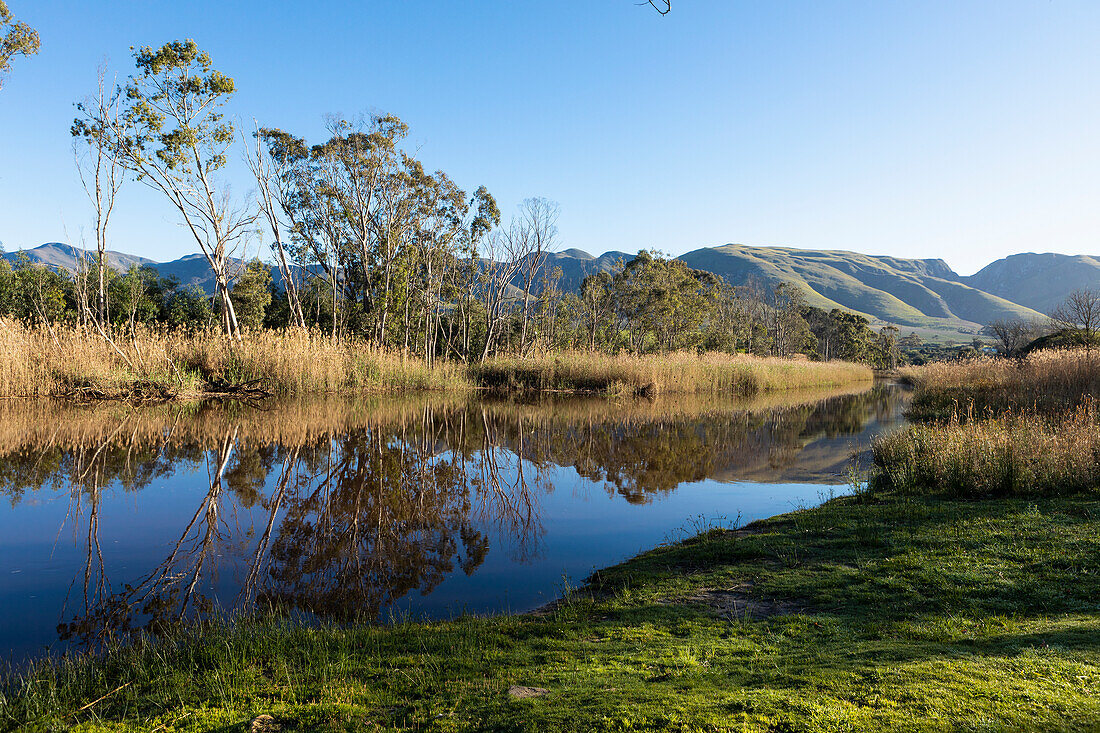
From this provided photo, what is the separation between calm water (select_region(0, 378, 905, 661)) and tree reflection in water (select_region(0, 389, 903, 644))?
0.10 ft

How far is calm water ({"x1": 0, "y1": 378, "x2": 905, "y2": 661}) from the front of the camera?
4328 millimetres

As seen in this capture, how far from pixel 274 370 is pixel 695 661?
56.9 feet

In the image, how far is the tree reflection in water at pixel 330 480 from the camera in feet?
14.5

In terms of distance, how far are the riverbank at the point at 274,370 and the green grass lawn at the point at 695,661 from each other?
14941mm

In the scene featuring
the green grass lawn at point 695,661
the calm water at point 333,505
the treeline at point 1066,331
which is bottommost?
the calm water at point 333,505

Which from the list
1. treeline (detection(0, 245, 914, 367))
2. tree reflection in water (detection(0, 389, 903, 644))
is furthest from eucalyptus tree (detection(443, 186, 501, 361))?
tree reflection in water (detection(0, 389, 903, 644))

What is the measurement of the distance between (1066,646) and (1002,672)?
0.62m

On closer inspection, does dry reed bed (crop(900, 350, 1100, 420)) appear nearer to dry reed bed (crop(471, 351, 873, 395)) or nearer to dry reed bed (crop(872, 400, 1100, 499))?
dry reed bed (crop(872, 400, 1100, 499))

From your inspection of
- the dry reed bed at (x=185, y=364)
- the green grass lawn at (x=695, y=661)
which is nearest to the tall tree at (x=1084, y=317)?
the dry reed bed at (x=185, y=364)

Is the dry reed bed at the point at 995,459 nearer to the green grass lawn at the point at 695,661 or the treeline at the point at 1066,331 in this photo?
the green grass lawn at the point at 695,661

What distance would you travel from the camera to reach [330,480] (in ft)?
25.8

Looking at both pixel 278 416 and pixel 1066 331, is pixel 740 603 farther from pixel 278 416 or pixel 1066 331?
pixel 1066 331

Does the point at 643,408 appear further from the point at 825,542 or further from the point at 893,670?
the point at 893,670

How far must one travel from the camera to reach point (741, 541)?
536 cm
